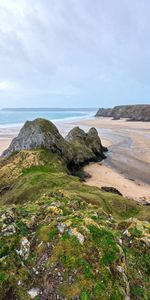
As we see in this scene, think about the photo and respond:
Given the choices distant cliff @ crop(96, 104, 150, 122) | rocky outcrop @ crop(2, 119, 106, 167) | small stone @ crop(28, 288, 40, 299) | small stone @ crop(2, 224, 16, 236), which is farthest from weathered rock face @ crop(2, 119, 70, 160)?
distant cliff @ crop(96, 104, 150, 122)

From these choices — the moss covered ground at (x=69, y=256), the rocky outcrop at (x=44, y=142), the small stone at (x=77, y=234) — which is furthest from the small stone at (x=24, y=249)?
the rocky outcrop at (x=44, y=142)

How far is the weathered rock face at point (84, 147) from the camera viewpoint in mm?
30984

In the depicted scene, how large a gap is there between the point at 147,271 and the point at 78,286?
2.16m

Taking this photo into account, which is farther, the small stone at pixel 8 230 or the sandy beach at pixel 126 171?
the sandy beach at pixel 126 171

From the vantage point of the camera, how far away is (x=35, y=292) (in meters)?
6.05

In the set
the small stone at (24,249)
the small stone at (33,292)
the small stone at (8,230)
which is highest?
the small stone at (8,230)

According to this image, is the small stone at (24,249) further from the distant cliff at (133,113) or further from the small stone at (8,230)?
the distant cliff at (133,113)

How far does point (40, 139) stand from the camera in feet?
85.5

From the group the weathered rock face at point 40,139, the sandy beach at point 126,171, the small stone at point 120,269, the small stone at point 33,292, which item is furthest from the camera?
the weathered rock face at point 40,139

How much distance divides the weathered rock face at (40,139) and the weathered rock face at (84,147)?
269 cm

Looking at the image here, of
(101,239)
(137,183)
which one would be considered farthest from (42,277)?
(137,183)

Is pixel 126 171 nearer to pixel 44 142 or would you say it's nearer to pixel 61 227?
pixel 44 142

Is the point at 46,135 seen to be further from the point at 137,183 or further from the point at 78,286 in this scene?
the point at 78,286

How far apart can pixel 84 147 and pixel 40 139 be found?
8982 millimetres
